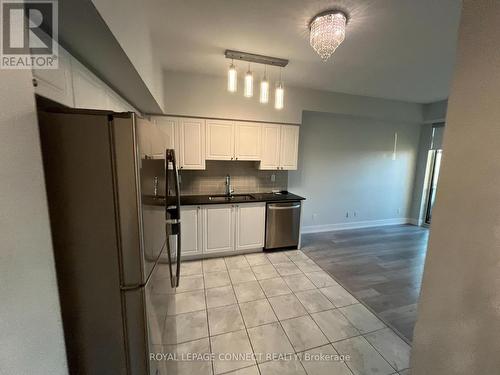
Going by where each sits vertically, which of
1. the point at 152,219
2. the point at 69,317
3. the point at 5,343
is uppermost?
the point at 152,219

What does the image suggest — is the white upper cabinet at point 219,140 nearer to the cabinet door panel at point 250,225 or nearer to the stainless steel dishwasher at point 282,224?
the cabinet door panel at point 250,225

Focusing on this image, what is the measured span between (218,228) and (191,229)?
405 mm

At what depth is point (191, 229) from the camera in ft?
10.3

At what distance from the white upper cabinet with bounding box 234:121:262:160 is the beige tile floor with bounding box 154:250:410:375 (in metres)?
1.82

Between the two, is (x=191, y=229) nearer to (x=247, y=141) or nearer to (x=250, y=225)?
(x=250, y=225)

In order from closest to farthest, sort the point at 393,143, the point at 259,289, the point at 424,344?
1. the point at 424,344
2. the point at 259,289
3. the point at 393,143

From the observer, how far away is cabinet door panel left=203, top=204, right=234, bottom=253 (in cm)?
321

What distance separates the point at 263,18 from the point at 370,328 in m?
3.01

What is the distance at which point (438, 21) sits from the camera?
5.88ft

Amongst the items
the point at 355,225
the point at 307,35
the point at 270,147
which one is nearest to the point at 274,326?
the point at 270,147

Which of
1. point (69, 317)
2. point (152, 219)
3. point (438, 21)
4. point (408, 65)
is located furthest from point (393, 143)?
point (69, 317)

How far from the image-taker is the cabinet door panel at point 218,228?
3.21 metres

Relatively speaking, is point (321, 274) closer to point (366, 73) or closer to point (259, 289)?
point (259, 289)

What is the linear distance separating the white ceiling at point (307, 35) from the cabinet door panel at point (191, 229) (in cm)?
204
